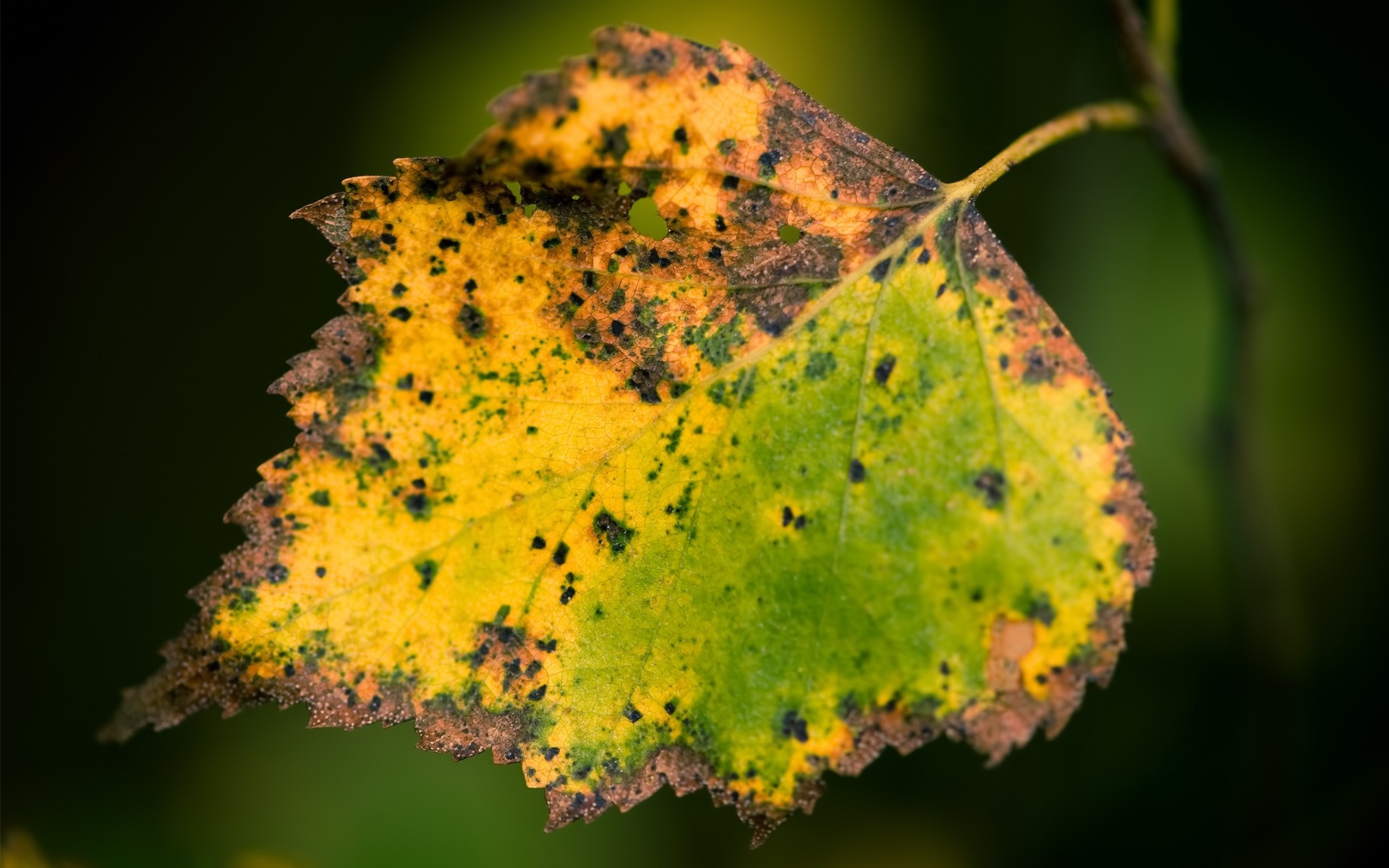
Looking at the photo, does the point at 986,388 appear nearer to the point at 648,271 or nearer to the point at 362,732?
the point at 648,271

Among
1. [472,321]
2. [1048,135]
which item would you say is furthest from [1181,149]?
[472,321]

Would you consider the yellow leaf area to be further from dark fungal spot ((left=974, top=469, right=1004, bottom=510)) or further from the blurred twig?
the blurred twig

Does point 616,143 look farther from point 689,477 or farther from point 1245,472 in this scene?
point 1245,472

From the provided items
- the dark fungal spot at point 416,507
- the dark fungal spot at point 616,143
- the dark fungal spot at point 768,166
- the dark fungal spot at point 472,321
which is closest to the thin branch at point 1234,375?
the dark fungal spot at point 768,166

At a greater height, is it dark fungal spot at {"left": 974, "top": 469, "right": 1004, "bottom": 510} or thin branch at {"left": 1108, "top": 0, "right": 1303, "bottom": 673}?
thin branch at {"left": 1108, "top": 0, "right": 1303, "bottom": 673}

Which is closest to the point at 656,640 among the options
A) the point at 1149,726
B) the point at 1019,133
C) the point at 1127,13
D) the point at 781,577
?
the point at 781,577

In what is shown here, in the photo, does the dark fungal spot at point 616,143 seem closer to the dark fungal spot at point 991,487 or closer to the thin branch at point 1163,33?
the dark fungal spot at point 991,487

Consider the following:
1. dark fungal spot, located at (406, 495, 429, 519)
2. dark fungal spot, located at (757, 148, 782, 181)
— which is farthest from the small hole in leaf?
dark fungal spot, located at (406, 495, 429, 519)

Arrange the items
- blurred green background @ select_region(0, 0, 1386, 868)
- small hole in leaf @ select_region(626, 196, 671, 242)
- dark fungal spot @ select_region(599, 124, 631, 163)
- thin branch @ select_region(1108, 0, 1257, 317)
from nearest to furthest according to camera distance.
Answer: dark fungal spot @ select_region(599, 124, 631, 163) < thin branch @ select_region(1108, 0, 1257, 317) < small hole in leaf @ select_region(626, 196, 671, 242) < blurred green background @ select_region(0, 0, 1386, 868)
